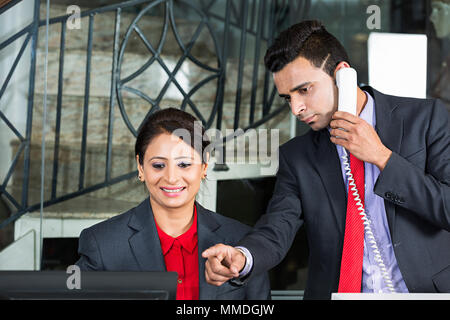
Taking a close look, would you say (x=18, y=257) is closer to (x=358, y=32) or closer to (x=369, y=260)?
(x=369, y=260)

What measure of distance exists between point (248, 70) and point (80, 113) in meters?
0.79

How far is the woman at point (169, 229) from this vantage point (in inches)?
59.6

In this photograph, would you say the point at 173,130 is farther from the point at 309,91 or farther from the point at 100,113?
the point at 100,113

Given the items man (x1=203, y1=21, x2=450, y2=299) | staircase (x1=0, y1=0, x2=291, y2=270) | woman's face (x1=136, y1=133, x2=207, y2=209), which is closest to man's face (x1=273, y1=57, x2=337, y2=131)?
man (x1=203, y1=21, x2=450, y2=299)

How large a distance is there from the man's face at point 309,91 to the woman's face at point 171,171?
0.39 meters

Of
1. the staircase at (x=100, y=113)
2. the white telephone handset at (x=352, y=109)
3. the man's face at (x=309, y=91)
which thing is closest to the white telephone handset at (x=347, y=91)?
the white telephone handset at (x=352, y=109)

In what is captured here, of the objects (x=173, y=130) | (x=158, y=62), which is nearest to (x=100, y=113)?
(x=158, y=62)

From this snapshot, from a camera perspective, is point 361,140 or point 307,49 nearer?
point 361,140

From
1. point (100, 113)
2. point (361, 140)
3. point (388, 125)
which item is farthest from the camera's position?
point (100, 113)

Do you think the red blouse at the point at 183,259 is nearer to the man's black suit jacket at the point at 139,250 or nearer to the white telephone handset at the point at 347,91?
the man's black suit jacket at the point at 139,250

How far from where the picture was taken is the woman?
1515mm

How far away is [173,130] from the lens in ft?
5.26

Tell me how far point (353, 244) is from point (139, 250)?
0.67m
